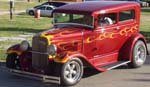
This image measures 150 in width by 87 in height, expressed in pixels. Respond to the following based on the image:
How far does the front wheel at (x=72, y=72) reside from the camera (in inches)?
354

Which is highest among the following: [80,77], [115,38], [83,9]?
[83,9]

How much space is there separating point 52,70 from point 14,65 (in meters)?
1.25

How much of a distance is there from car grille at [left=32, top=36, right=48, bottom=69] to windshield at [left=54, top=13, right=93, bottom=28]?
1.12 metres

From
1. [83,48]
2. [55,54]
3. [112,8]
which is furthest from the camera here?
[112,8]

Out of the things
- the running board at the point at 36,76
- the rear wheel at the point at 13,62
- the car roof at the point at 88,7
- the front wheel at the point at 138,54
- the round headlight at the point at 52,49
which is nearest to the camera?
the running board at the point at 36,76

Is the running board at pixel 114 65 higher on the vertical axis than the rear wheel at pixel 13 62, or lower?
lower

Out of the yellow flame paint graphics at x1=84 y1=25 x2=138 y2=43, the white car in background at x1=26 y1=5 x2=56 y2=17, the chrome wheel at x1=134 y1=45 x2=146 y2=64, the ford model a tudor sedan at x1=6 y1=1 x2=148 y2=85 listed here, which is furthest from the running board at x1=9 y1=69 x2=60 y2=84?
the white car in background at x1=26 y1=5 x2=56 y2=17

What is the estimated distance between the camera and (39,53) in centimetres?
946

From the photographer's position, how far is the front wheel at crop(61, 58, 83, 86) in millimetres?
9000

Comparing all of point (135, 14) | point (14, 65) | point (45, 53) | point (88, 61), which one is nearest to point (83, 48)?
point (88, 61)

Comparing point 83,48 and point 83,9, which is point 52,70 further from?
point 83,9

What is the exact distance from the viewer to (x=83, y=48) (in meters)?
9.77

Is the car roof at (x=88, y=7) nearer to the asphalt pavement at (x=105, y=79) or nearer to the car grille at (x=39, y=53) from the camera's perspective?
the car grille at (x=39, y=53)

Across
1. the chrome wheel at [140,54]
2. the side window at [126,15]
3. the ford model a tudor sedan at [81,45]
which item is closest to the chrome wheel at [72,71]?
the ford model a tudor sedan at [81,45]
